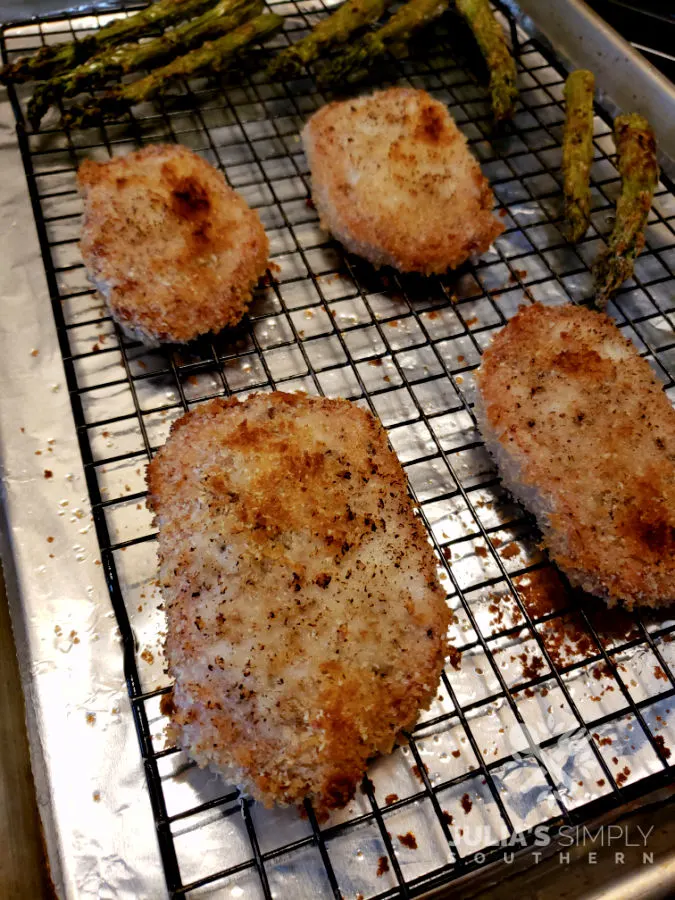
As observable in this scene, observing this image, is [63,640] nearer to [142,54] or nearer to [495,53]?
[142,54]

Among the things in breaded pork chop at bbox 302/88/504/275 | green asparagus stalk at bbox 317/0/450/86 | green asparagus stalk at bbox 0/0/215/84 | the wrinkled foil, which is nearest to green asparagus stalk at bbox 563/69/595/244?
breaded pork chop at bbox 302/88/504/275

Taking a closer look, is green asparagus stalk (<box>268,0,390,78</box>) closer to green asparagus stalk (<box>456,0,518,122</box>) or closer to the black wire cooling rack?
the black wire cooling rack

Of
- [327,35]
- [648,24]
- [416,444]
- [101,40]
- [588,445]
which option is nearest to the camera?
[588,445]

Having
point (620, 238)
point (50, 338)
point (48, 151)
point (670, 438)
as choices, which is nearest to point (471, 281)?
point (620, 238)

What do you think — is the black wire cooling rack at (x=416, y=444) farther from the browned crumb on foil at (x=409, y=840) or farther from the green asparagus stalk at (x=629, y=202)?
the green asparagus stalk at (x=629, y=202)

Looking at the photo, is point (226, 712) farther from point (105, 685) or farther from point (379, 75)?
point (379, 75)

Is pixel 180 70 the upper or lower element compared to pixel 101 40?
lower

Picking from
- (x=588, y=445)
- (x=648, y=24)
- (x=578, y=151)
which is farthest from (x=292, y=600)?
(x=648, y=24)

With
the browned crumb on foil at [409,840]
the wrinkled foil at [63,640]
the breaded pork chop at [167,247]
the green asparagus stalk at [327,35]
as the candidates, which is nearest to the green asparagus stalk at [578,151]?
the green asparagus stalk at [327,35]
